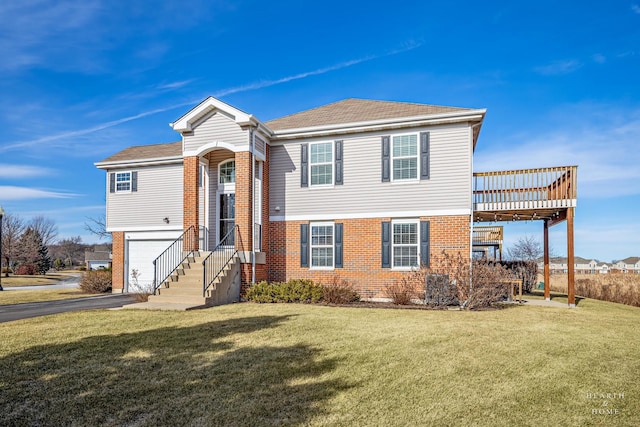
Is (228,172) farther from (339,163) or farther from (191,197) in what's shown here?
(339,163)

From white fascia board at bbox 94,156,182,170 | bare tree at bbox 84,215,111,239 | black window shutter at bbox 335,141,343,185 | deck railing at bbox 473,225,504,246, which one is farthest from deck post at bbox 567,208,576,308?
bare tree at bbox 84,215,111,239

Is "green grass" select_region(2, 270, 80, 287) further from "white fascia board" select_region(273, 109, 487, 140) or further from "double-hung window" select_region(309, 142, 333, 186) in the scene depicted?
"double-hung window" select_region(309, 142, 333, 186)

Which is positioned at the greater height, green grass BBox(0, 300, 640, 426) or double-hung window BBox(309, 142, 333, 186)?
double-hung window BBox(309, 142, 333, 186)

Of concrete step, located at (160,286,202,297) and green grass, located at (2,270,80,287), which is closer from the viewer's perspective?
concrete step, located at (160,286,202,297)

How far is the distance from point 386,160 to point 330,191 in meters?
2.29

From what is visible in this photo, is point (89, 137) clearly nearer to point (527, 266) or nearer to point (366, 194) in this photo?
point (366, 194)

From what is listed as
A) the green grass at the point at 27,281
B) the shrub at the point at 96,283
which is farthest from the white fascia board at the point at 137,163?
the green grass at the point at 27,281

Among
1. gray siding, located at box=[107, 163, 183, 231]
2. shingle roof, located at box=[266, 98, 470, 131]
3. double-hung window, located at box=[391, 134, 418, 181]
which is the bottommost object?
gray siding, located at box=[107, 163, 183, 231]

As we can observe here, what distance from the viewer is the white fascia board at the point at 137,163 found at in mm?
17234

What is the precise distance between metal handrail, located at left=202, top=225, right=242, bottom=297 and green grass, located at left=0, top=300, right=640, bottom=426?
299 cm

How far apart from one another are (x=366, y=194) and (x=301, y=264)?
348cm

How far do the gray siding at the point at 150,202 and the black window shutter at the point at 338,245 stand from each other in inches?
285

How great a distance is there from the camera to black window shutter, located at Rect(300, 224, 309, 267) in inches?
571

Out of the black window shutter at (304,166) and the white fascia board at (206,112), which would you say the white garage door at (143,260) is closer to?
the white fascia board at (206,112)
